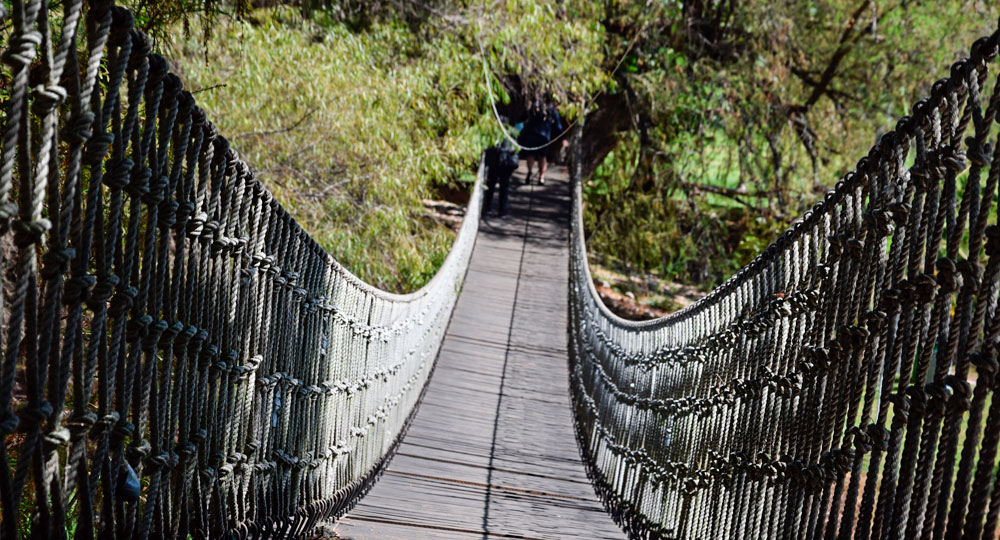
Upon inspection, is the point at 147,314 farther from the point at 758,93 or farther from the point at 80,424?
the point at 758,93

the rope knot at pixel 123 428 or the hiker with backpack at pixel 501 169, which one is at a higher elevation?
the hiker with backpack at pixel 501 169

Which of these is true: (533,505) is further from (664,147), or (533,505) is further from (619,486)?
(664,147)

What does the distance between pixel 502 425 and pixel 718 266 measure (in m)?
5.47

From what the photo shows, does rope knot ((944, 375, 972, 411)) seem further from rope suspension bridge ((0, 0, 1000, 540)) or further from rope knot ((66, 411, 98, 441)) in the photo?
rope knot ((66, 411, 98, 441))

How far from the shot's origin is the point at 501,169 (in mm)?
9914

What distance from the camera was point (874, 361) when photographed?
1.53 meters

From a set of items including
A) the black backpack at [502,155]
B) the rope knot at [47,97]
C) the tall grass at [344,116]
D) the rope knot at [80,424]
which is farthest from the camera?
the black backpack at [502,155]

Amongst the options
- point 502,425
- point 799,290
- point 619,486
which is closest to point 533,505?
point 619,486

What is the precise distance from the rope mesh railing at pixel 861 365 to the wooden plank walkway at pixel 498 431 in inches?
23.6

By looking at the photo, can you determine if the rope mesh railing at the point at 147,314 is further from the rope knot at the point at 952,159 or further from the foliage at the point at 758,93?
the foliage at the point at 758,93

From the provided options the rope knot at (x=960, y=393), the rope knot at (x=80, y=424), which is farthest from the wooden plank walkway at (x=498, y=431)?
the rope knot at (x=960, y=393)

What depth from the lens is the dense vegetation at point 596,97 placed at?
5523mm

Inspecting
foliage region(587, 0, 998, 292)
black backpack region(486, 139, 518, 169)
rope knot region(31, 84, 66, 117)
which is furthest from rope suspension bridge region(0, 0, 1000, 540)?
foliage region(587, 0, 998, 292)

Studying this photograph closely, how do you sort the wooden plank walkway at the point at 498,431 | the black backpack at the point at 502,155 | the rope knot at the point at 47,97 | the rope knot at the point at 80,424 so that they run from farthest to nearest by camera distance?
the black backpack at the point at 502,155
the wooden plank walkway at the point at 498,431
the rope knot at the point at 80,424
the rope knot at the point at 47,97
